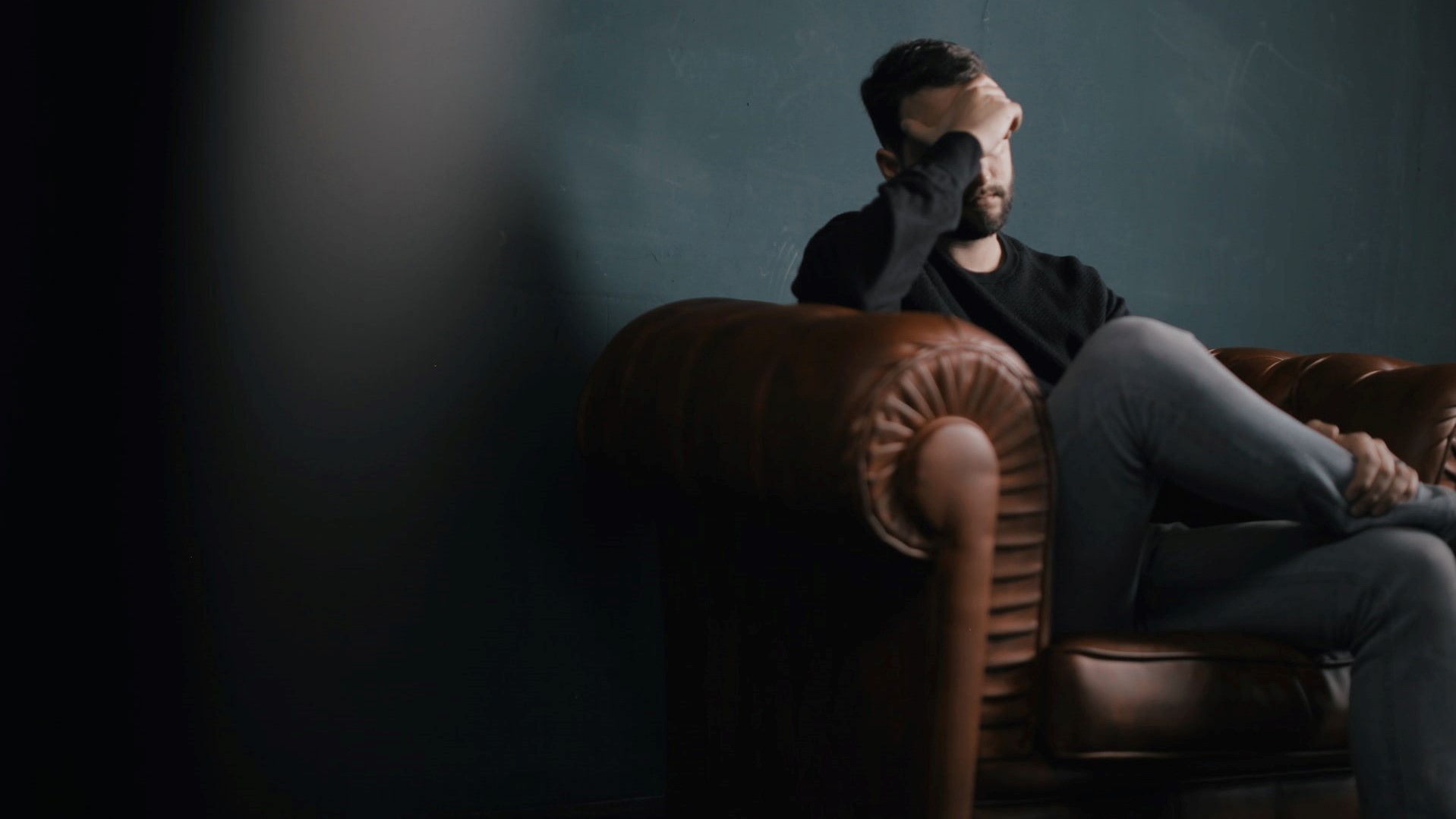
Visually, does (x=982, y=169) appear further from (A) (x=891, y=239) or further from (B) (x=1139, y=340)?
(B) (x=1139, y=340)

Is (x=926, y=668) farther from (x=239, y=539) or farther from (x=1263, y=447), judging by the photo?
(x=239, y=539)

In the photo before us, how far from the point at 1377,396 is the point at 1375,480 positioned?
0.46 metres

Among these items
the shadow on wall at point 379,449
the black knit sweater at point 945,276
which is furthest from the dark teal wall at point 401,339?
the black knit sweater at point 945,276

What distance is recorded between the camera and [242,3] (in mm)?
1419

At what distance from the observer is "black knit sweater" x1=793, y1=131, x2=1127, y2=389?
4.00 ft

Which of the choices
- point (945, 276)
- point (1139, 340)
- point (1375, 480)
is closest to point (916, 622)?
point (1139, 340)

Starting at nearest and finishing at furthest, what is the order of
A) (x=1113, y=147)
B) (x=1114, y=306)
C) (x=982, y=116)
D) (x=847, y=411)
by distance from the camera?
1. (x=847, y=411)
2. (x=982, y=116)
3. (x=1114, y=306)
4. (x=1113, y=147)

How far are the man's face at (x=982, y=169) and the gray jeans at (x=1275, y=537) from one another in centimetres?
40

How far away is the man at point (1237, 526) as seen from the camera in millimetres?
1002

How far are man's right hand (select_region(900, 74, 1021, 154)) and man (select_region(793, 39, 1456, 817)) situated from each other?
14 centimetres

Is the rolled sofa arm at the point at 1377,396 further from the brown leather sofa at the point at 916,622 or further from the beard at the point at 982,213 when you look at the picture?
the beard at the point at 982,213

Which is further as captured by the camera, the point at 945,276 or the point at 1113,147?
the point at 1113,147

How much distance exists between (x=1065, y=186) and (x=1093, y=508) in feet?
3.38

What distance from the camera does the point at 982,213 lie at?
1476 millimetres
